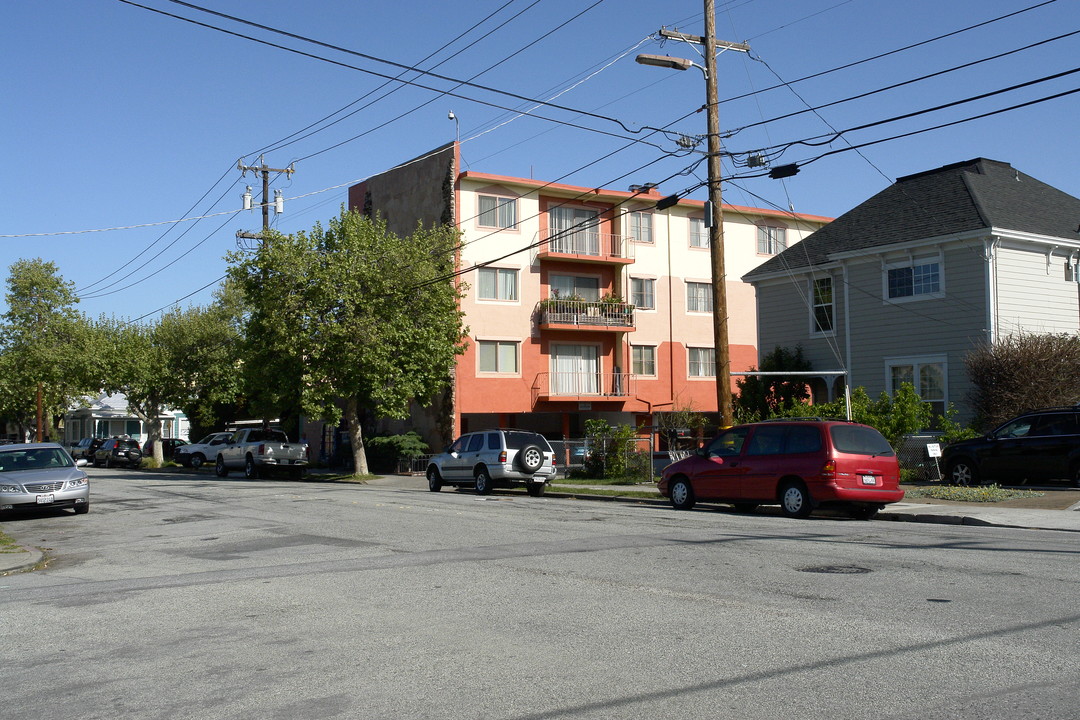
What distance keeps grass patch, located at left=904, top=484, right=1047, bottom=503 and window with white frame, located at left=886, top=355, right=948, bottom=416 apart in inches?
252

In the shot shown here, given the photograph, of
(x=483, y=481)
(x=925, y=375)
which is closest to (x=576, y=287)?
(x=925, y=375)

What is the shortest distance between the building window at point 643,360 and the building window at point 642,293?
1.92m

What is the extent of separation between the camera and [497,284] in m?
41.0

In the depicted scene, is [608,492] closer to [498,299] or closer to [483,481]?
[483,481]

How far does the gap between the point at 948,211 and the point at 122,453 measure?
40.6 m

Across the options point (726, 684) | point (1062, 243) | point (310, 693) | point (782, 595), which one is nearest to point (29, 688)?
point (310, 693)

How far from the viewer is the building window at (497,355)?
133 feet

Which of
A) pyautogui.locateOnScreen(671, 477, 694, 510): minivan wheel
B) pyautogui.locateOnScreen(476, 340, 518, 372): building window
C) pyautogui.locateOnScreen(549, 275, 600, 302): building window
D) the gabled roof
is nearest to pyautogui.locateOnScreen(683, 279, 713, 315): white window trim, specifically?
pyautogui.locateOnScreen(549, 275, 600, 302): building window

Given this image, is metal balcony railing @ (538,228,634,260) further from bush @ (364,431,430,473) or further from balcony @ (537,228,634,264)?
bush @ (364,431,430,473)

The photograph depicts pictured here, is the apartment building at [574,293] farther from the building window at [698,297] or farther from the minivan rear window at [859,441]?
the minivan rear window at [859,441]

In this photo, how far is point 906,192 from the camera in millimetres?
29703

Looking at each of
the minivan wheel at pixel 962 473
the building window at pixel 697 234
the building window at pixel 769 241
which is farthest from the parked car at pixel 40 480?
the building window at pixel 769 241

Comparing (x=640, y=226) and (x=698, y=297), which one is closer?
(x=640, y=226)

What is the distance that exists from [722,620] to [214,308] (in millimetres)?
45374
